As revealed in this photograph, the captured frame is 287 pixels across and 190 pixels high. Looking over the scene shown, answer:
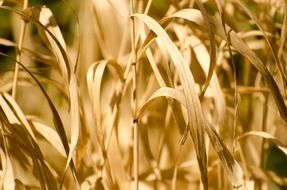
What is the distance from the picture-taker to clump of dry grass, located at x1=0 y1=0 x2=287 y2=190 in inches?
22.2

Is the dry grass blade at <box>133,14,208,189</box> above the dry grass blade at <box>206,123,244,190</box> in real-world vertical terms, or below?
above

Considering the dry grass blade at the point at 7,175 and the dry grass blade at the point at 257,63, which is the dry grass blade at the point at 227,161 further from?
the dry grass blade at the point at 7,175

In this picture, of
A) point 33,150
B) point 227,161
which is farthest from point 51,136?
point 227,161

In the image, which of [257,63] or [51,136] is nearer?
[257,63]

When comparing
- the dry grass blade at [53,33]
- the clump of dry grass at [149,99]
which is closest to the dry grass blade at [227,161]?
the clump of dry grass at [149,99]

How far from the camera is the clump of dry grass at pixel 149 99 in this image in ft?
1.85

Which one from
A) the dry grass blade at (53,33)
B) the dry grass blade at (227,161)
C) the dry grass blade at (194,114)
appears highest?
the dry grass blade at (53,33)

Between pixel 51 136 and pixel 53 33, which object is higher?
pixel 53 33

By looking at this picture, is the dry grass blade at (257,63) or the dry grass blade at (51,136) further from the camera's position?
the dry grass blade at (51,136)

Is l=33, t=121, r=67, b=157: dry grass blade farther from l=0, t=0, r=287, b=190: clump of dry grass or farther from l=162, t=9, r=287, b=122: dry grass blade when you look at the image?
l=162, t=9, r=287, b=122: dry grass blade

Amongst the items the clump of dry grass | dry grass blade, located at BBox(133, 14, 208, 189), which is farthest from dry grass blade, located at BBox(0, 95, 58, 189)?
dry grass blade, located at BBox(133, 14, 208, 189)

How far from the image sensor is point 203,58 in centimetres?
75

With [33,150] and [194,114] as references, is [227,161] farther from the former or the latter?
[33,150]

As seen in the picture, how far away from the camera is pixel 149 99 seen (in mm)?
601
